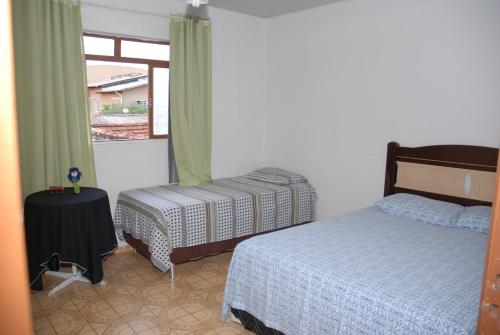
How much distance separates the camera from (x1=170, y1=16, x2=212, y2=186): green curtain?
4.05m

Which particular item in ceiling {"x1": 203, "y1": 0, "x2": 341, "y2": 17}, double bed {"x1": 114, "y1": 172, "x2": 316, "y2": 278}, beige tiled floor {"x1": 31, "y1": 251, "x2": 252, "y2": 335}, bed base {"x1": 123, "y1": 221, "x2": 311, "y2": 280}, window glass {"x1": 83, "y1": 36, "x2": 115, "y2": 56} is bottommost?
beige tiled floor {"x1": 31, "y1": 251, "x2": 252, "y2": 335}

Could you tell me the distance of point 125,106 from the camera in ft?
13.2

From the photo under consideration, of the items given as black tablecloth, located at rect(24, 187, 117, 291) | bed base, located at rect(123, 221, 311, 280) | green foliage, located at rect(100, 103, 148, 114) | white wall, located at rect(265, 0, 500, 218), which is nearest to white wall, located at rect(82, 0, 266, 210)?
white wall, located at rect(265, 0, 500, 218)

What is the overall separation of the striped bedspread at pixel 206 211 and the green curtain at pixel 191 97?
287mm

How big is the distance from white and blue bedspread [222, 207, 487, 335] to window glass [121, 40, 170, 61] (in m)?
2.44

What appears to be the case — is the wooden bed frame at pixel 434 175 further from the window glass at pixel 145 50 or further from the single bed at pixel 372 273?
the window glass at pixel 145 50

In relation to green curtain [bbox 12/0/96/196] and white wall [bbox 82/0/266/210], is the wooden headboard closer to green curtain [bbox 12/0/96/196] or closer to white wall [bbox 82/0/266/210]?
white wall [bbox 82/0/266/210]

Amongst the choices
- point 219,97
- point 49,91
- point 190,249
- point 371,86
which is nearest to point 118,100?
point 49,91

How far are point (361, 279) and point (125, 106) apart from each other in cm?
299

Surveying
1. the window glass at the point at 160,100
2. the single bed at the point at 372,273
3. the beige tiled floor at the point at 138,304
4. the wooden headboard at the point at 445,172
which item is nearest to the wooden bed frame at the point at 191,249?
the beige tiled floor at the point at 138,304

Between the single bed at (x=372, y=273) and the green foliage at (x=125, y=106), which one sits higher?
the green foliage at (x=125, y=106)

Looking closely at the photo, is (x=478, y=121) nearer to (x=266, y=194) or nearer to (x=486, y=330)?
(x=266, y=194)

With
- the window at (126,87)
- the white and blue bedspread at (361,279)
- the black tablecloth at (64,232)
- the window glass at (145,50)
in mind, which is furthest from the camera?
the window glass at (145,50)

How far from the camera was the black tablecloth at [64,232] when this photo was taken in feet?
9.51
